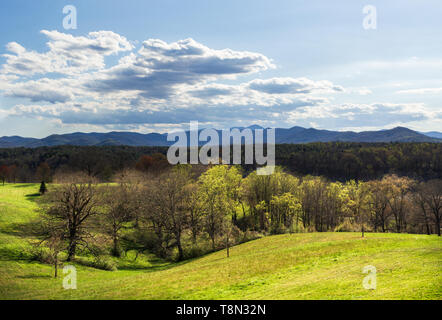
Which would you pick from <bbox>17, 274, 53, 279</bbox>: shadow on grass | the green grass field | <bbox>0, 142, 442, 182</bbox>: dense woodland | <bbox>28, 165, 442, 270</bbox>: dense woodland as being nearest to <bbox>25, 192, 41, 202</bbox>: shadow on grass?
<bbox>28, 165, 442, 270</bbox>: dense woodland

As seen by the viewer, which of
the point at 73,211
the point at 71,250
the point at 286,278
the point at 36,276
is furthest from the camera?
the point at 73,211

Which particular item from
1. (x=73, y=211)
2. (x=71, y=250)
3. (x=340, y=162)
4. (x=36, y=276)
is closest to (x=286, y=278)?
(x=36, y=276)

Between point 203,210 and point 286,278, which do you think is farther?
point 203,210

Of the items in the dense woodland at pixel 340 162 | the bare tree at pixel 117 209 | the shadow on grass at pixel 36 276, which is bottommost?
the shadow on grass at pixel 36 276

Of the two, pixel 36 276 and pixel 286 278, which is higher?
pixel 286 278

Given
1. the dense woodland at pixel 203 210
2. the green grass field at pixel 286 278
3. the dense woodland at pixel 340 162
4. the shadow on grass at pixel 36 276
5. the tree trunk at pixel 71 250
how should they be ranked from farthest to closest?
the dense woodland at pixel 340 162 < the dense woodland at pixel 203 210 < the tree trunk at pixel 71 250 < the shadow on grass at pixel 36 276 < the green grass field at pixel 286 278

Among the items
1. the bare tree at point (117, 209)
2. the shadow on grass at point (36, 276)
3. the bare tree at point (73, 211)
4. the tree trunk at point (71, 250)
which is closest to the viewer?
Result: the shadow on grass at point (36, 276)

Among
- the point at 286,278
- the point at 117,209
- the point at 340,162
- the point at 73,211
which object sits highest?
the point at 340,162

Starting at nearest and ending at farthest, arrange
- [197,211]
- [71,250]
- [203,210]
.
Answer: [71,250] → [203,210] → [197,211]

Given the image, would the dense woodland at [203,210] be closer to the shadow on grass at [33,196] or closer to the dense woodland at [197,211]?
the dense woodland at [197,211]

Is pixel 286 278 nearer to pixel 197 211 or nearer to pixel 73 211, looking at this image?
pixel 73 211

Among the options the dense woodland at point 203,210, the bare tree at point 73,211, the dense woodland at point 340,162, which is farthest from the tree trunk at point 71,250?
the dense woodland at point 340,162

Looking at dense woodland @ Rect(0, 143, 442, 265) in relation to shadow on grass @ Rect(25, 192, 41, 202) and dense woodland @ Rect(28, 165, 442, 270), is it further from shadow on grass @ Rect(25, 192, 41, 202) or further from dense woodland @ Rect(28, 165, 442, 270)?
shadow on grass @ Rect(25, 192, 41, 202)

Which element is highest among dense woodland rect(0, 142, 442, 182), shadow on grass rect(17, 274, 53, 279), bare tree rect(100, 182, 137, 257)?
dense woodland rect(0, 142, 442, 182)
